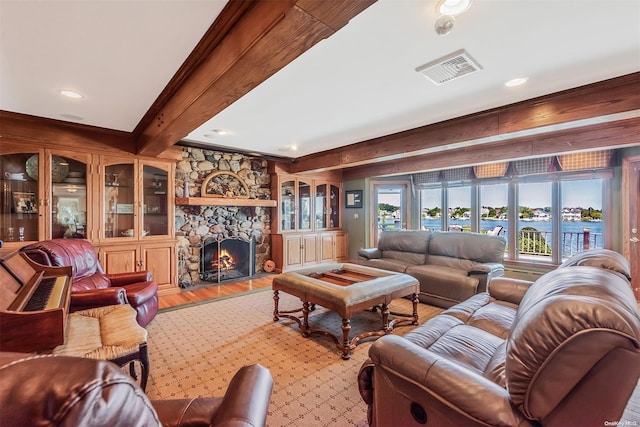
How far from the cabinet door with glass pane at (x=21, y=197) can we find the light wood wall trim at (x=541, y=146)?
561cm

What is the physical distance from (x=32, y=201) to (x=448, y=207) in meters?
6.80

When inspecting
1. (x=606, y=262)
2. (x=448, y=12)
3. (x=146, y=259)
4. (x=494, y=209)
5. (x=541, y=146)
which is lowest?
(x=146, y=259)

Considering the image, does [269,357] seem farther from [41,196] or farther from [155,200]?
[41,196]

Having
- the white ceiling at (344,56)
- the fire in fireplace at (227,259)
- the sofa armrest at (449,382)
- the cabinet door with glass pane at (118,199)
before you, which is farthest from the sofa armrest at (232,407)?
the fire in fireplace at (227,259)

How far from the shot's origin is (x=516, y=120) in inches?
112

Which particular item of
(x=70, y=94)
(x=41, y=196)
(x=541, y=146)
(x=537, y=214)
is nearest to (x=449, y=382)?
(x=70, y=94)

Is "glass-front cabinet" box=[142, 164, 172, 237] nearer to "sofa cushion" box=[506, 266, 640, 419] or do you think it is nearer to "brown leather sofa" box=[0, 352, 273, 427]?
"brown leather sofa" box=[0, 352, 273, 427]

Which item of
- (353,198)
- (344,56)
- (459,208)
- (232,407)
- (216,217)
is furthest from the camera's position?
(353,198)

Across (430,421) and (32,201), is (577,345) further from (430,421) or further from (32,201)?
(32,201)

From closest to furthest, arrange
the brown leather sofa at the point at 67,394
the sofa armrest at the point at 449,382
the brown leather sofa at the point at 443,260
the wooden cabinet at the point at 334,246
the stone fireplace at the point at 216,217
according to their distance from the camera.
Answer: the brown leather sofa at the point at 67,394 → the sofa armrest at the point at 449,382 → the brown leather sofa at the point at 443,260 → the stone fireplace at the point at 216,217 → the wooden cabinet at the point at 334,246

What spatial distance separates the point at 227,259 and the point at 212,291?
880 mm

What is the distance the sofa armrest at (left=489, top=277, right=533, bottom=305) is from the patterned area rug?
97 cm

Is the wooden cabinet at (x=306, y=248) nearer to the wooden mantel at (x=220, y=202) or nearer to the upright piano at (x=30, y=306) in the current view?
the wooden mantel at (x=220, y=202)

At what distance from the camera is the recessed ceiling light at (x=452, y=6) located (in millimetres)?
1447
